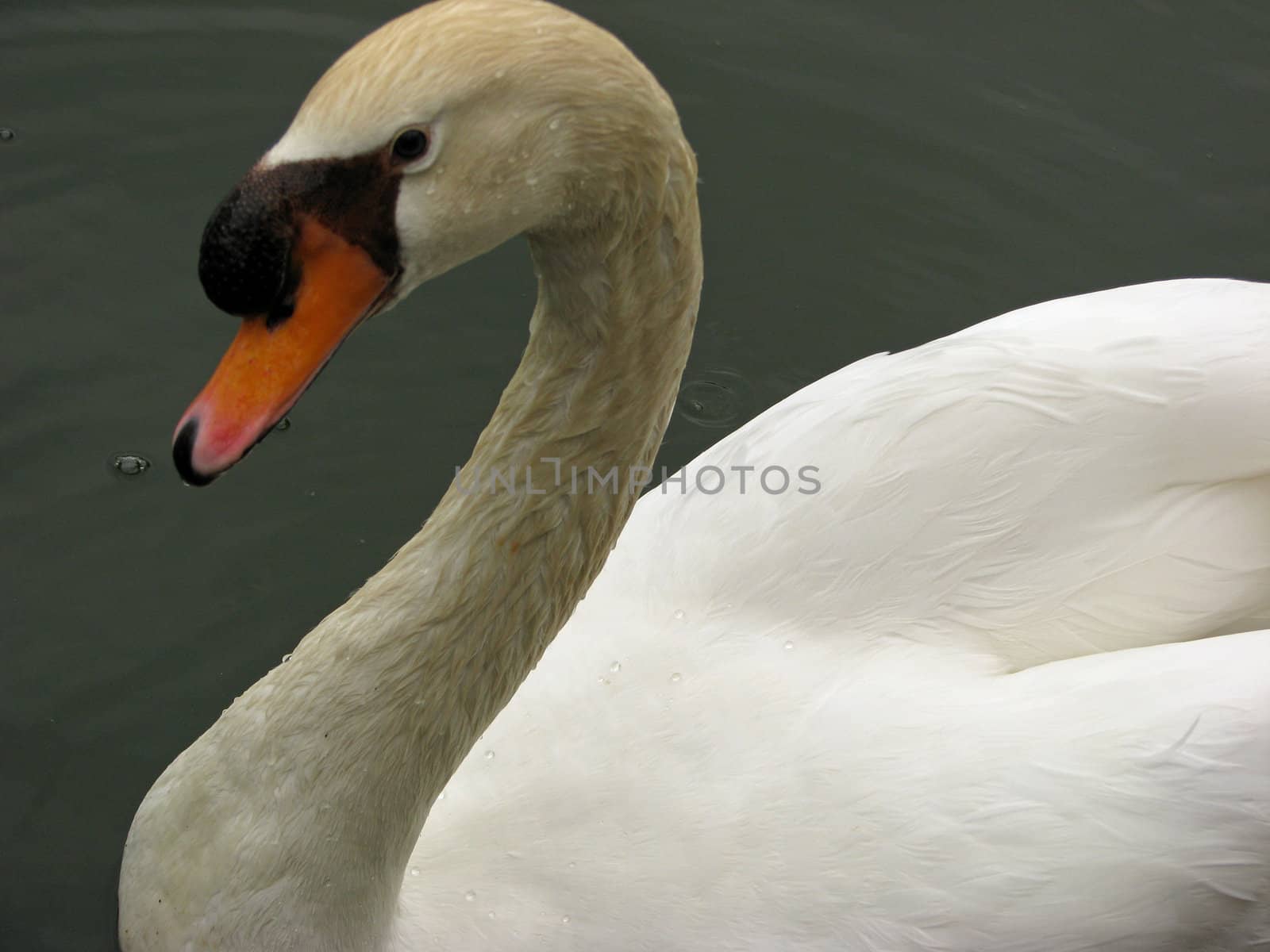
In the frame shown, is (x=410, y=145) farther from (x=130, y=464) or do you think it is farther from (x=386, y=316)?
(x=386, y=316)

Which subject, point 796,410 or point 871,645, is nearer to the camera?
point 871,645

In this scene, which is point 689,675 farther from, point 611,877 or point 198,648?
point 198,648

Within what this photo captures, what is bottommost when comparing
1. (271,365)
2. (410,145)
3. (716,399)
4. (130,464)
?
(130,464)

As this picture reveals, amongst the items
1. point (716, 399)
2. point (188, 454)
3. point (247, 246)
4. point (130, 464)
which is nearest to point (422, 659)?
point (188, 454)

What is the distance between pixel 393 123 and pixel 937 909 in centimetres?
178

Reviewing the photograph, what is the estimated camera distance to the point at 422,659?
2.91 metres

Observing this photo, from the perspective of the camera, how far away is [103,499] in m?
4.60

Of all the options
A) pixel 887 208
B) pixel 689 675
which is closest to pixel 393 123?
pixel 689 675

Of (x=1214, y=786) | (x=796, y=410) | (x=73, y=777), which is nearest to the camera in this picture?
(x=1214, y=786)

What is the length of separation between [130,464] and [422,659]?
2.12m

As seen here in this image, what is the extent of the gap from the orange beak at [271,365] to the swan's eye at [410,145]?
15 cm

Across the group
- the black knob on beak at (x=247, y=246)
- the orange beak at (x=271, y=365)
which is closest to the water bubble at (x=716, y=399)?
the orange beak at (x=271, y=365)

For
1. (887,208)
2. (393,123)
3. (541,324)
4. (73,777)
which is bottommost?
(73,777)

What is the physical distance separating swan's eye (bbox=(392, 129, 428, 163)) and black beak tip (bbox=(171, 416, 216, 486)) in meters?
0.49
